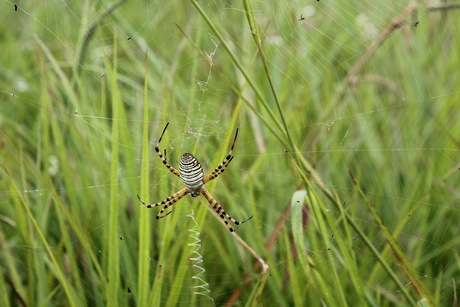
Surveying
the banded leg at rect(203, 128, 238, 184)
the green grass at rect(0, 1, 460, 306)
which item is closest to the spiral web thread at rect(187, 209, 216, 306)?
the green grass at rect(0, 1, 460, 306)

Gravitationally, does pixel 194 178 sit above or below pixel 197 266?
above

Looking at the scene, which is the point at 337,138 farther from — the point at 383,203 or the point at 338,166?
the point at 383,203

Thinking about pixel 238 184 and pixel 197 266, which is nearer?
pixel 197 266

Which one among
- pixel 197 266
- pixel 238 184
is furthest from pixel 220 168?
pixel 197 266

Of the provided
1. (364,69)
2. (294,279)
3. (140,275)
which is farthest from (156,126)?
(364,69)

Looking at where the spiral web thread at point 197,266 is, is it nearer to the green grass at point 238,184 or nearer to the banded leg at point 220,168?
the green grass at point 238,184

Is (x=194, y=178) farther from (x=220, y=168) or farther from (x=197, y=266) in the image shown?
(x=197, y=266)

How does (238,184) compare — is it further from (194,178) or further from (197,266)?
(197,266)

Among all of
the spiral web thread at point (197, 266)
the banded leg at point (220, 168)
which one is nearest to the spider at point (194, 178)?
the banded leg at point (220, 168)

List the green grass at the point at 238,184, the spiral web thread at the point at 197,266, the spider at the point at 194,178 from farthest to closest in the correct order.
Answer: the spider at the point at 194,178 → the spiral web thread at the point at 197,266 → the green grass at the point at 238,184
